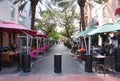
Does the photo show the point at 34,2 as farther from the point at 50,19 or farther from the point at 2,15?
the point at 50,19

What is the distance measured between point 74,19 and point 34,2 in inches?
1218

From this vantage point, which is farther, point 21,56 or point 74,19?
point 74,19

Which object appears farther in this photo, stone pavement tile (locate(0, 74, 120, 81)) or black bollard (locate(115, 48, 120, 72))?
black bollard (locate(115, 48, 120, 72))

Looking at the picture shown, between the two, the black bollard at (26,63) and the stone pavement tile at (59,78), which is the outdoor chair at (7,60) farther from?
the stone pavement tile at (59,78)

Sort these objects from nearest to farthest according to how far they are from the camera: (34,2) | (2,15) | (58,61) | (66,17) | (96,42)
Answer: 1. (58,61)
2. (2,15)
3. (34,2)
4. (96,42)
5. (66,17)

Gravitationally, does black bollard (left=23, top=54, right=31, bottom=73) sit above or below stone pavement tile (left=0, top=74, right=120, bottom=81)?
above

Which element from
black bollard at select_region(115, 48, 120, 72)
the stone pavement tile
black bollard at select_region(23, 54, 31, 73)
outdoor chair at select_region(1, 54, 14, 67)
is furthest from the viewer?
outdoor chair at select_region(1, 54, 14, 67)

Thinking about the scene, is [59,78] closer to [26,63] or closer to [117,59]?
[26,63]

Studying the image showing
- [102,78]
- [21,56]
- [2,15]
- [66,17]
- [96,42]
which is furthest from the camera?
[66,17]

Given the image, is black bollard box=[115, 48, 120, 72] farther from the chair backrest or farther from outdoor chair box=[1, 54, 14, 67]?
outdoor chair box=[1, 54, 14, 67]

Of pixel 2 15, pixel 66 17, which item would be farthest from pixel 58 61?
pixel 66 17

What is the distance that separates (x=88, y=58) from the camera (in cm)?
1501

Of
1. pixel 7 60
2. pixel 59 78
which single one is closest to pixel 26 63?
pixel 59 78

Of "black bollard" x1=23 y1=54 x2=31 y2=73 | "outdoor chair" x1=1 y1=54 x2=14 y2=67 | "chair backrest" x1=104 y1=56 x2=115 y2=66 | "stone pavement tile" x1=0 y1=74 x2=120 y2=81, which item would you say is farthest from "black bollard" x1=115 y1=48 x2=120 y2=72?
"outdoor chair" x1=1 y1=54 x2=14 y2=67
